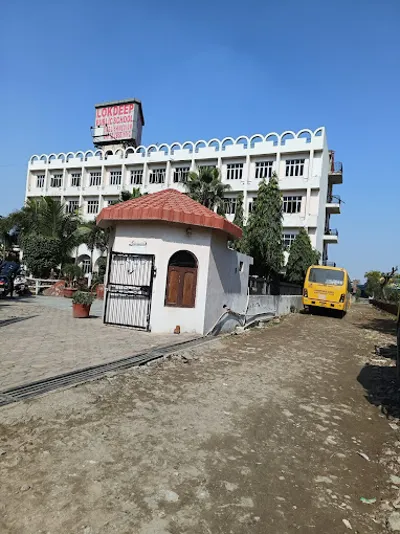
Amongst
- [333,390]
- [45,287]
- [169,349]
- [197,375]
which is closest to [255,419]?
[197,375]

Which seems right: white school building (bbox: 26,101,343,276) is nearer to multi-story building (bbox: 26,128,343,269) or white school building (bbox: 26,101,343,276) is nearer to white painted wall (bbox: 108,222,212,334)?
multi-story building (bbox: 26,128,343,269)

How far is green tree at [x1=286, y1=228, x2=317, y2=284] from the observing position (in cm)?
2993

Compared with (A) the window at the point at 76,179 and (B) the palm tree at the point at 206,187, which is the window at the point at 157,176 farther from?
(B) the palm tree at the point at 206,187

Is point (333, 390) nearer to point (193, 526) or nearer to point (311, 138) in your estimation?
point (193, 526)

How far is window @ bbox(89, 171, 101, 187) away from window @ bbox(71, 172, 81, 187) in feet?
5.35

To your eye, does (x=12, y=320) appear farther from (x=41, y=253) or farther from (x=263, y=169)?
(x=263, y=169)

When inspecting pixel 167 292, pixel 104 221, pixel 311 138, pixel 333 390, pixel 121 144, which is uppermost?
pixel 121 144

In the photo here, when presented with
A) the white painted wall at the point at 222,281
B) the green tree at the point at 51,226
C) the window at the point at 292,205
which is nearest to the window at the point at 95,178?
the green tree at the point at 51,226

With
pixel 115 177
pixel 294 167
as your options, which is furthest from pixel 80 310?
pixel 115 177

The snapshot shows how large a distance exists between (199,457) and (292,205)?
3259cm

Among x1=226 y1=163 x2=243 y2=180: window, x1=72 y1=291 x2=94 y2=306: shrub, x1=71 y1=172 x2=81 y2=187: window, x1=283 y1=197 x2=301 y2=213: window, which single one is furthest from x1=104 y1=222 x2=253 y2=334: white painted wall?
x1=71 y1=172 x2=81 y2=187: window

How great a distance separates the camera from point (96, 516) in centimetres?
262

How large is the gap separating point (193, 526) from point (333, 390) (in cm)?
454

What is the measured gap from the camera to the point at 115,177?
4203 centimetres
